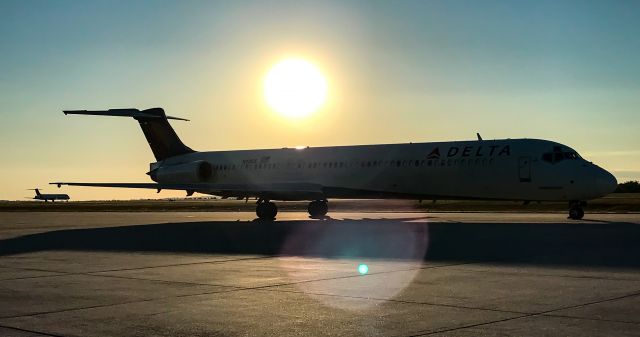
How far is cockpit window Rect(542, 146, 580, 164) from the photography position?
94.2 feet

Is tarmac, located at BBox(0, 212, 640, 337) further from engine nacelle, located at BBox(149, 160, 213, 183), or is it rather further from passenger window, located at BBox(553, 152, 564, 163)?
engine nacelle, located at BBox(149, 160, 213, 183)

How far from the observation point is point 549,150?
2897 cm

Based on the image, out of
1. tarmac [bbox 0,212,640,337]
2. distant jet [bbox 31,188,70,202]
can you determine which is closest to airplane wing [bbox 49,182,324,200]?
tarmac [bbox 0,212,640,337]

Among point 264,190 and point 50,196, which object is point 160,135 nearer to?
point 264,190

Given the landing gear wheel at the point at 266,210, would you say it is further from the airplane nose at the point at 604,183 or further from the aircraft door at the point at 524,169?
the airplane nose at the point at 604,183

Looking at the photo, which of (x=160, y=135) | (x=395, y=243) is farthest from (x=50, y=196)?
(x=395, y=243)

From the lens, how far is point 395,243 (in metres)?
17.9

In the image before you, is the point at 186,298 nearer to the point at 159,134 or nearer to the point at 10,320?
the point at 10,320

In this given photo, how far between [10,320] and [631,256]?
11.0 metres

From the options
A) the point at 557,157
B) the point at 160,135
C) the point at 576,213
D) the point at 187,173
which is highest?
the point at 160,135

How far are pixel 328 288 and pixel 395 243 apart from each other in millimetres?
7947

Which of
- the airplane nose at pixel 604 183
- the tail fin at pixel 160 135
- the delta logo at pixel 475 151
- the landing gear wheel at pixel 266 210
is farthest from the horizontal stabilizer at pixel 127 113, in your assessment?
the airplane nose at pixel 604 183

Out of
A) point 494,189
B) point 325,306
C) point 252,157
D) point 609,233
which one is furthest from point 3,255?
point 252,157

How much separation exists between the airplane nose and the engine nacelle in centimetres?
2084
